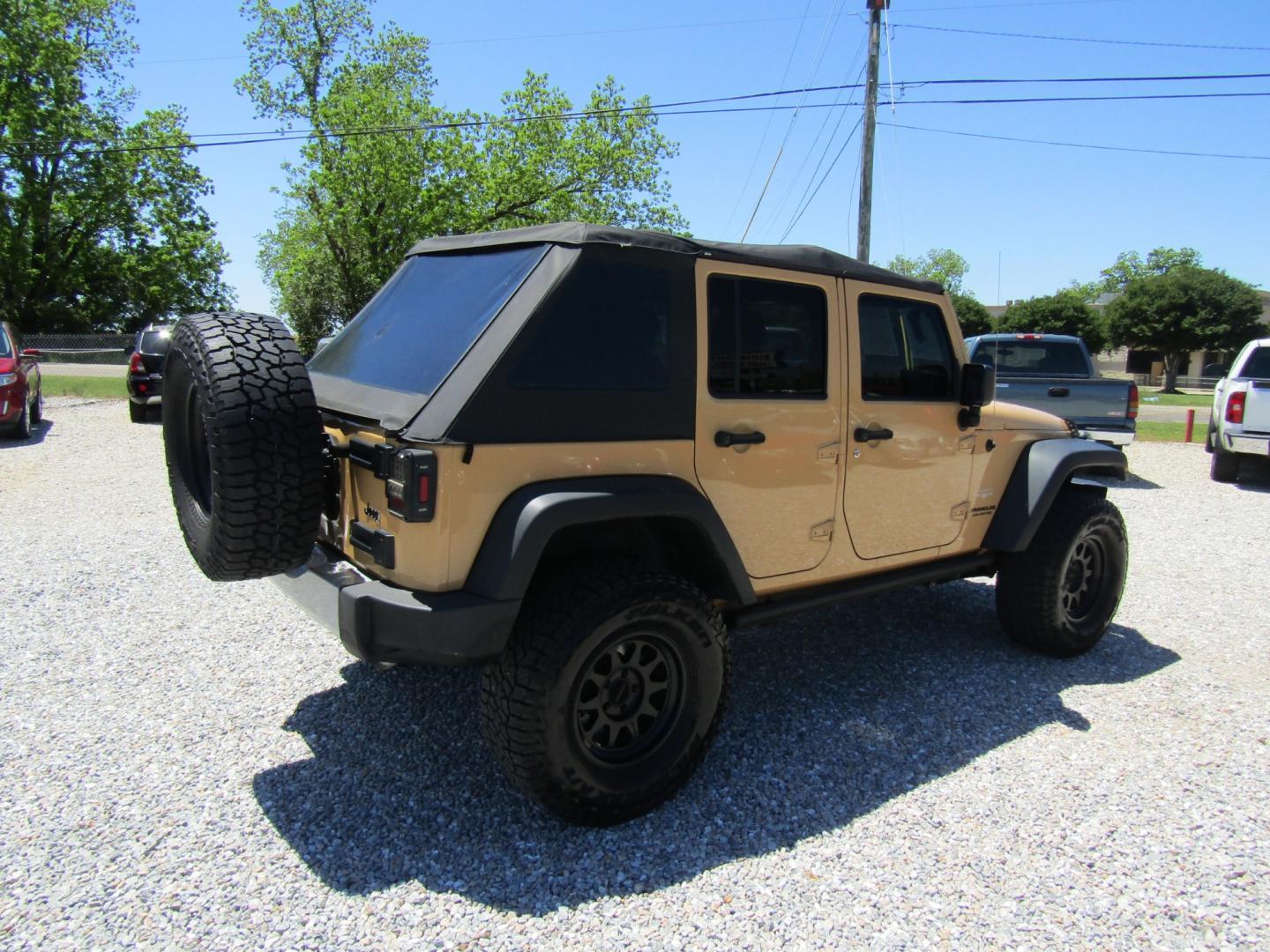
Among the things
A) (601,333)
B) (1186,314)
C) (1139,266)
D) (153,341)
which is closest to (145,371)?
(153,341)

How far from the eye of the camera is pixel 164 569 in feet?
18.6

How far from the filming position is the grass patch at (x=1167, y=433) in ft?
50.5

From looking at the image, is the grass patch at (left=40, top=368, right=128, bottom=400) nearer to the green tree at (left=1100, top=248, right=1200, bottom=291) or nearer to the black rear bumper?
the black rear bumper

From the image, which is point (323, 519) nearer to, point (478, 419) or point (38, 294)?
point (478, 419)

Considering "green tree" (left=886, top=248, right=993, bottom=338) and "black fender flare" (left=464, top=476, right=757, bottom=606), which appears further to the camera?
"green tree" (left=886, top=248, right=993, bottom=338)

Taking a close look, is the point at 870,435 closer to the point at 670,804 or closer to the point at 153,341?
the point at 670,804

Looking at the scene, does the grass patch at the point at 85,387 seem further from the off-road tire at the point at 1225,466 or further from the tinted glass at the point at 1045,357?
the off-road tire at the point at 1225,466

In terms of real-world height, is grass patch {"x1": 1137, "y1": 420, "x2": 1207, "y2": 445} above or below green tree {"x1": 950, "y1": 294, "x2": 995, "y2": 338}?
below

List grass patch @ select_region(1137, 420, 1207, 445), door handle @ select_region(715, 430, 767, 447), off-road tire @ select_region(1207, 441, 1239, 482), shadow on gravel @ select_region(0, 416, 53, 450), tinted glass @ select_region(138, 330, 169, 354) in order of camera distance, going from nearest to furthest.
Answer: door handle @ select_region(715, 430, 767, 447) → off-road tire @ select_region(1207, 441, 1239, 482) → shadow on gravel @ select_region(0, 416, 53, 450) → tinted glass @ select_region(138, 330, 169, 354) → grass patch @ select_region(1137, 420, 1207, 445)

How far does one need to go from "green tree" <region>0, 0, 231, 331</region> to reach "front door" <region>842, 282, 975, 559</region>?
113 ft

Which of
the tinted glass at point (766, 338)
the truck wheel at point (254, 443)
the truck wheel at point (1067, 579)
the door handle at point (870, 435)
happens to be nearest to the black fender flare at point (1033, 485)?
the truck wheel at point (1067, 579)

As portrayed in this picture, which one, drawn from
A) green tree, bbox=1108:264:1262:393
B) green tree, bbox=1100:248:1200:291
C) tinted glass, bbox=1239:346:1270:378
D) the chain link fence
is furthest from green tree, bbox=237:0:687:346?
green tree, bbox=1100:248:1200:291

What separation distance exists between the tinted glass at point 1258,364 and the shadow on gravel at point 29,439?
611 inches

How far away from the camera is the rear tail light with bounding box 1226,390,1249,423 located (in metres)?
10.0
